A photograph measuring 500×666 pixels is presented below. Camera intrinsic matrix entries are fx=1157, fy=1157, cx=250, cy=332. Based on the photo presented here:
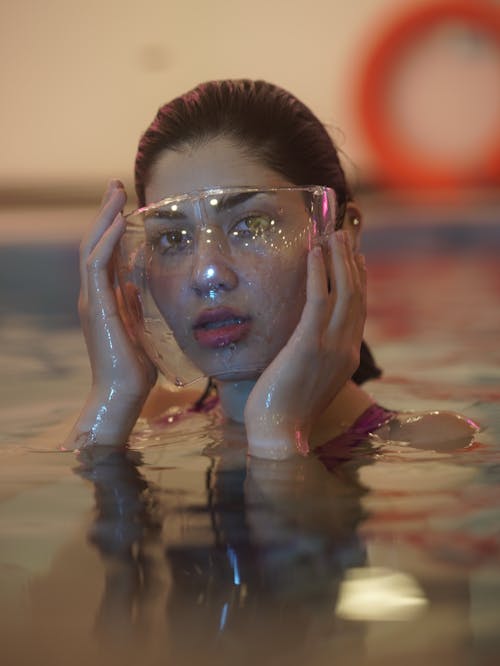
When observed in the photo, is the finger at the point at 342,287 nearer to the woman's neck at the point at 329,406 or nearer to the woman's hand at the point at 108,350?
the woman's neck at the point at 329,406

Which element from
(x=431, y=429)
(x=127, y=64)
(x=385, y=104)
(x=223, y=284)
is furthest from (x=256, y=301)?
(x=127, y=64)

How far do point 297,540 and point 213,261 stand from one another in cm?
60

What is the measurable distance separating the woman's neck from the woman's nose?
255mm

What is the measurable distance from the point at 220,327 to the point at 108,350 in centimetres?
24

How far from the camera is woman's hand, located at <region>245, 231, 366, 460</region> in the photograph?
179 centimetres

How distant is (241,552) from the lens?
125cm

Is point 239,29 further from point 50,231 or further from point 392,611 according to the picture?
point 392,611

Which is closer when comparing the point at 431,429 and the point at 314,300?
the point at 314,300

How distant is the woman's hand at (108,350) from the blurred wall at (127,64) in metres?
6.56

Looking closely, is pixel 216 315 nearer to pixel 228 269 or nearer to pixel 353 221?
pixel 228 269

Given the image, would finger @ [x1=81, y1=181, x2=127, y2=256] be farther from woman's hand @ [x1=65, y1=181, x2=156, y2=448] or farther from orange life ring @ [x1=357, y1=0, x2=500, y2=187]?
orange life ring @ [x1=357, y1=0, x2=500, y2=187]

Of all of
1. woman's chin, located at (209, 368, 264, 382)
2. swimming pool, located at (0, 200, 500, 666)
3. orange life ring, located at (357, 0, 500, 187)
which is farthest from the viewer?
orange life ring, located at (357, 0, 500, 187)

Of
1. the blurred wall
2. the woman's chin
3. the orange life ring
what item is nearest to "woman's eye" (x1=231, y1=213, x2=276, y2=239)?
the woman's chin

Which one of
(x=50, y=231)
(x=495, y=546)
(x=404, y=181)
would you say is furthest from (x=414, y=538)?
(x=404, y=181)
